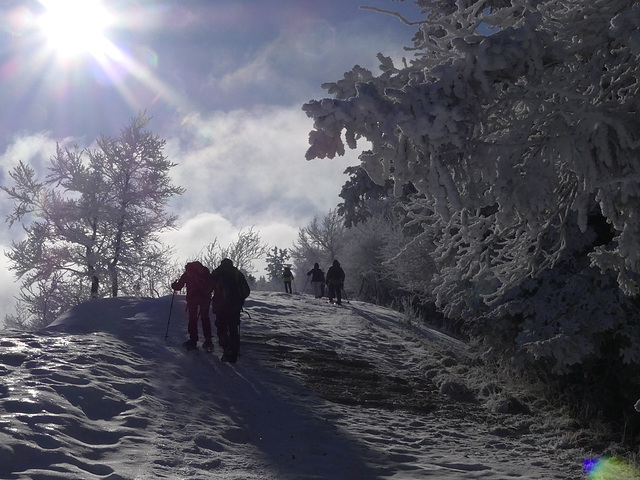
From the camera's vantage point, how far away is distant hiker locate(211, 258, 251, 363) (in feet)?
29.6

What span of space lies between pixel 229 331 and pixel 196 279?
4.36ft

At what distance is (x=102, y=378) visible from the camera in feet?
22.8

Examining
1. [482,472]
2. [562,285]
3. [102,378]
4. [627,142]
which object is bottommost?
[482,472]

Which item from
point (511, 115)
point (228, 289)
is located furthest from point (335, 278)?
point (511, 115)

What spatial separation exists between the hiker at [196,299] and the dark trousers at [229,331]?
42 cm

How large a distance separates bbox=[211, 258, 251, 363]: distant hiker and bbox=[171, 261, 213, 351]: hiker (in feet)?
1.07

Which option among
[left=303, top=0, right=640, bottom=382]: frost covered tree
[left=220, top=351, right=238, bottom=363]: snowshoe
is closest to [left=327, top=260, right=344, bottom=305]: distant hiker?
[left=220, top=351, right=238, bottom=363]: snowshoe

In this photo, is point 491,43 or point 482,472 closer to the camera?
point 491,43

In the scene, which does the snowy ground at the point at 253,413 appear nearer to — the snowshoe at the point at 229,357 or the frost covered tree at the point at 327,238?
the snowshoe at the point at 229,357

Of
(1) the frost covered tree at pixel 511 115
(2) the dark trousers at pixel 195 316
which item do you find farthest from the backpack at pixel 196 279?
(1) the frost covered tree at pixel 511 115

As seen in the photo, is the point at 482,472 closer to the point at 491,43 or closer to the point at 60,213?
the point at 491,43

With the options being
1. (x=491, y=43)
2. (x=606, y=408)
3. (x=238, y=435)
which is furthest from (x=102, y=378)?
(x=606, y=408)

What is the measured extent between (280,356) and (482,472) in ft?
17.7

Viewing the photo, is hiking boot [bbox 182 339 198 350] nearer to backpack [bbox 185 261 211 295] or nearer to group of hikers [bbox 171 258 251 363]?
group of hikers [bbox 171 258 251 363]
